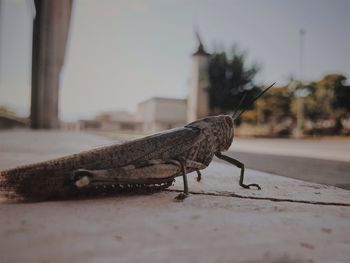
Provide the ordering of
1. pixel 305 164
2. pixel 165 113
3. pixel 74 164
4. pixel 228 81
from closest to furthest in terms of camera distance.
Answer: pixel 74 164, pixel 305 164, pixel 228 81, pixel 165 113

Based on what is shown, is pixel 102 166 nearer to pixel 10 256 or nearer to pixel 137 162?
pixel 137 162

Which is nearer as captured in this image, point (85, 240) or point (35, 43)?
point (85, 240)

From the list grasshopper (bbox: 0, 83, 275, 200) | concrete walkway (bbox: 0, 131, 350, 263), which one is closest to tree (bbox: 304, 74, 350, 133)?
grasshopper (bbox: 0, 83, 275, 200)

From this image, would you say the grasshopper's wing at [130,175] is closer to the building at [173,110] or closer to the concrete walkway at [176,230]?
the concrete walkway at [176,230]

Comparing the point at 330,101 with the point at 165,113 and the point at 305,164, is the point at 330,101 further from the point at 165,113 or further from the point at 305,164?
the point at 305,164

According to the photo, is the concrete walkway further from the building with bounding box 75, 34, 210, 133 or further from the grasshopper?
the building with bounding box 75, 34, 210, 133

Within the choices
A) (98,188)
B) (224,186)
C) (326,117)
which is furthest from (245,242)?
(326,117)

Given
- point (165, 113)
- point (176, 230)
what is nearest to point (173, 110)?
point (165, 113)
